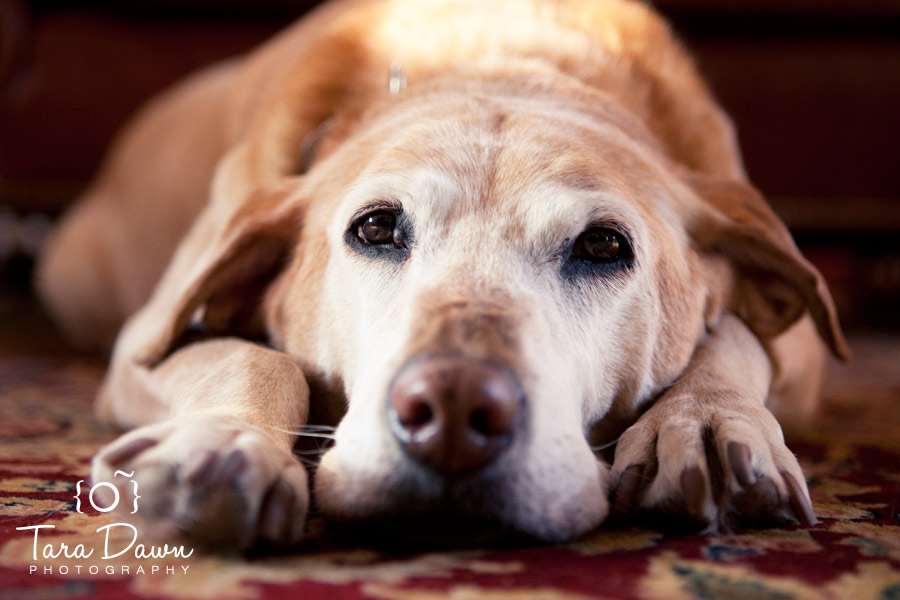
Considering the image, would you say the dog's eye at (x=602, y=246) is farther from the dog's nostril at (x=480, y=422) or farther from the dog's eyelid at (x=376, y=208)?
the dog's nostril at (x=480, y=422)

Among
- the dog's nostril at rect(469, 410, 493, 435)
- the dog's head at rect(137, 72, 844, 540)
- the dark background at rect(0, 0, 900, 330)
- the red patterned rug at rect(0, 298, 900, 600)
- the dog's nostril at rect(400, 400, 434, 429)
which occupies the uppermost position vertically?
the dark background at rect(0, 0, 900, 330)

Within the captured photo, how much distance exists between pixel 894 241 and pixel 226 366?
4193mm

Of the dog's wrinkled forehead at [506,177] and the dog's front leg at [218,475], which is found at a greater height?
the dog's wrinkled forehead at [506,177]

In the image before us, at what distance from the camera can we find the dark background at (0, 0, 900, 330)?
4.12 metres

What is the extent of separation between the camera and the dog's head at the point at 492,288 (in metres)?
1.11

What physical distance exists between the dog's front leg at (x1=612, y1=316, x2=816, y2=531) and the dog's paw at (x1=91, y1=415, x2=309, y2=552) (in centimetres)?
52

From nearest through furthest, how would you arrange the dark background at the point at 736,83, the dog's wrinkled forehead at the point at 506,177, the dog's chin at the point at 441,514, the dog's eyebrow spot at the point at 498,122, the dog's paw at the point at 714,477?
the dog's chin at the point at 441,514
the dog's paw at the point at 714,477
the dog's wrinkled forehead at the point at 506,177
the dog's eyebrow spot at the point at 498,122
the dark background at the point at 736,83

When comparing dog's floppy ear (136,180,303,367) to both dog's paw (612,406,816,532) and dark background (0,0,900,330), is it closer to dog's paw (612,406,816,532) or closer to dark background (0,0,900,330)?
dog's paw (612,406,816,532)

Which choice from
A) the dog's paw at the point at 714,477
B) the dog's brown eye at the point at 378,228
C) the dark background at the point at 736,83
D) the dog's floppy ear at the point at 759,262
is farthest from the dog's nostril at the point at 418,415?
the dark background at the point at 736,83

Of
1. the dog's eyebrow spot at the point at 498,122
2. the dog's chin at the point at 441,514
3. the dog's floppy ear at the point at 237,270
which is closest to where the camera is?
the dog's chin at the point at 441,514

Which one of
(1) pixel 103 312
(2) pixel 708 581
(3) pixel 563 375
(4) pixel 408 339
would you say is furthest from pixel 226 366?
(1) pixel 103 312

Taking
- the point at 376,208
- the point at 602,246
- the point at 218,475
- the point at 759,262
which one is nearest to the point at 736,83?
the point at 759,262

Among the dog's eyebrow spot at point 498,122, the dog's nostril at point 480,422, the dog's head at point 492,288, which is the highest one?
the dog's eyebrow spot at point 498,122

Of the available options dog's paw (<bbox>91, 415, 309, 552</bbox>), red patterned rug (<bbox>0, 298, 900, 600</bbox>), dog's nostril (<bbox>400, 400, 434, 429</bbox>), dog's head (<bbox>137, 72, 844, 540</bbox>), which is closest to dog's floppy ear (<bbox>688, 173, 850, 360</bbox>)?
dog's head (<bbox>137, 72, 844, 540</bbox>)
